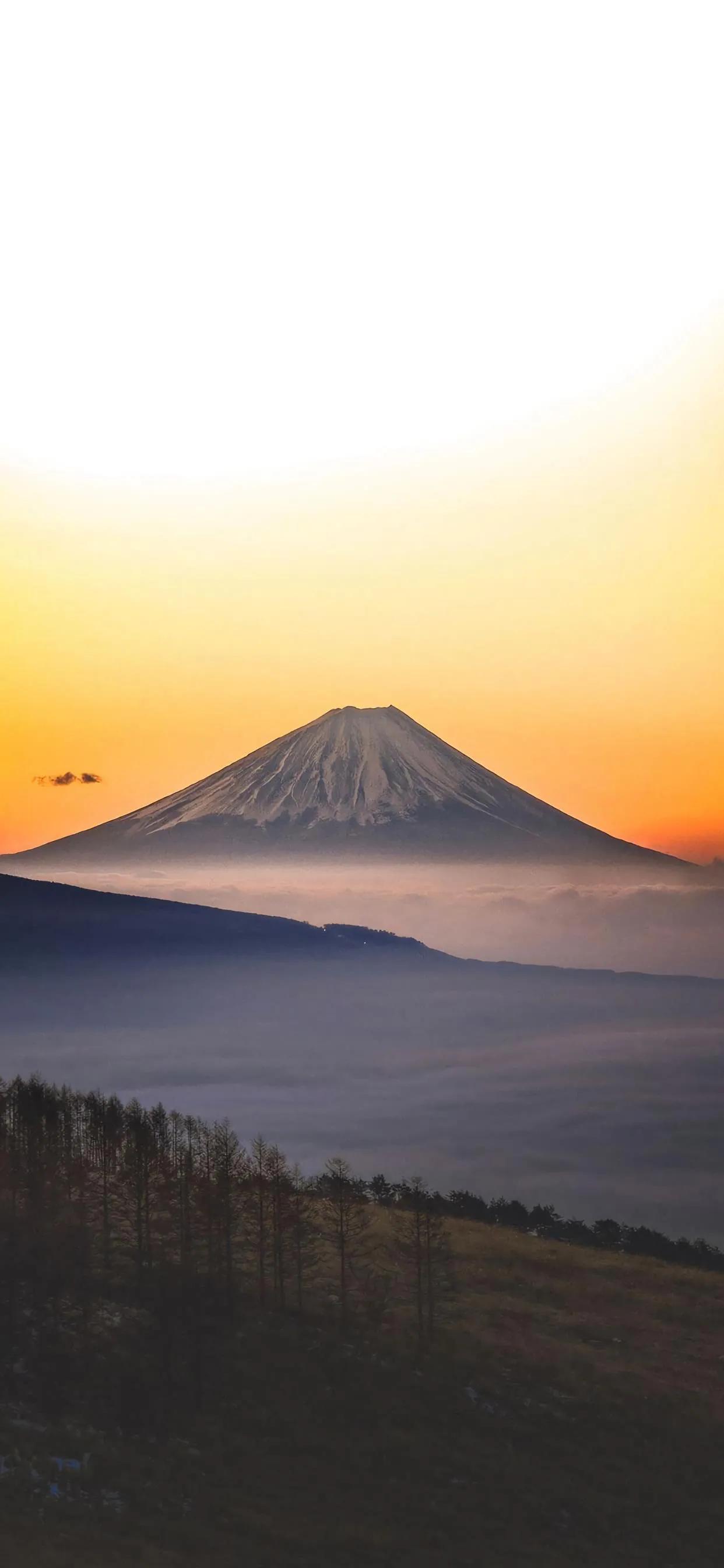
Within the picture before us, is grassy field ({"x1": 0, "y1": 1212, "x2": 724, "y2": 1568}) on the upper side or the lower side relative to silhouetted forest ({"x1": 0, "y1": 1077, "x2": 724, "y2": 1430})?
lower

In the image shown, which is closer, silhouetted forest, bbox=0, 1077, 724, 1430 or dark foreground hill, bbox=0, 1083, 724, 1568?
dark foreground hill, bbox=0, 1083, 724, 1568

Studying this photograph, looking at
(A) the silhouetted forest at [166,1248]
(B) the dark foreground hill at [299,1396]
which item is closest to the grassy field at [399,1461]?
(B) the dark foreground hill at [299,1396]

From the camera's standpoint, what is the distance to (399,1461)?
86.0 m

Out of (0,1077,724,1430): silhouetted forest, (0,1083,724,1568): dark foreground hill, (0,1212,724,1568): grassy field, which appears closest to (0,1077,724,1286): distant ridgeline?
(0,1077,724,1430): silhouetted forest

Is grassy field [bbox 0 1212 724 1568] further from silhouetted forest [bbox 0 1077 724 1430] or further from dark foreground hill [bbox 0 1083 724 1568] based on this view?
silhouetted forest [bbox 0 1077 724 1430]

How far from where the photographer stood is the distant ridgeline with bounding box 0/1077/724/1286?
11050 cm

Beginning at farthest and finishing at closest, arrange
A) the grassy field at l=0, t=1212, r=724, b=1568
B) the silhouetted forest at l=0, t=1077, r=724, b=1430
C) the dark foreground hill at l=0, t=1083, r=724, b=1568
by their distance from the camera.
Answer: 1. the silhouetted forest at l=0, t=1077, r=724, b=1430
2. the dark foreground hill at l=0, t=1083, r=724, b=1568
3. the grassy field at l=0, t=1212, r=724, b=1568

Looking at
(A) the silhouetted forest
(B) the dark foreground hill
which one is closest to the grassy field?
(B) the dark foreground hill

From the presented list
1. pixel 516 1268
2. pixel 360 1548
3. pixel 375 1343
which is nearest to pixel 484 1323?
pixel 375 1343

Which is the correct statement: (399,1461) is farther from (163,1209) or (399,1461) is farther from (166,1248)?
(163,1209)

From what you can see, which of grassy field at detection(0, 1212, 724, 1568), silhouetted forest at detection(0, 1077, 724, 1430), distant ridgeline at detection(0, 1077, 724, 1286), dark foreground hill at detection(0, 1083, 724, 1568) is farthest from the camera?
distant ridgeline at detection(0, 1077, 724, 1286)

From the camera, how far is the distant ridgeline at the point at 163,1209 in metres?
110

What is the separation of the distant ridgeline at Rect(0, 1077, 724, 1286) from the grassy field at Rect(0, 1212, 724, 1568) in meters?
8.12

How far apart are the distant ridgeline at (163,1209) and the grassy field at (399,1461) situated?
8124 millimetres
